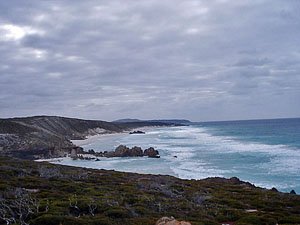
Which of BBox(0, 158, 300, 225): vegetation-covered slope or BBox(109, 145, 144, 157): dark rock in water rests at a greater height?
BBox(0, 158, 300, 225): vegetation-covered slope

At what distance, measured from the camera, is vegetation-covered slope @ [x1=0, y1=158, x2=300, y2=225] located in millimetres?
13789

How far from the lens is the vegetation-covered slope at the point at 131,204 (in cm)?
1379

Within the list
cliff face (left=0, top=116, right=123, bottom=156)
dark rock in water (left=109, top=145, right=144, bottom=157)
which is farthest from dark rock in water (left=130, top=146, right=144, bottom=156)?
cliff face (left=0, top=116, right=123, bottom=156)

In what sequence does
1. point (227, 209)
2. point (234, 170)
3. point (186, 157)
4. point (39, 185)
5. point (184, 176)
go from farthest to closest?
point (186, 157), point (234, 170), point (184, 176), point (39, 185), point (227, 209)

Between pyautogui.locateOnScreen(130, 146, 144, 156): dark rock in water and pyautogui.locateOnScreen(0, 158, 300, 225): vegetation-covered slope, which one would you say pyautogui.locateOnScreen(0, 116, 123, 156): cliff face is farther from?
pyautogui.locateOnScreen(0, 158, 300, 225): vegetation-covered slope

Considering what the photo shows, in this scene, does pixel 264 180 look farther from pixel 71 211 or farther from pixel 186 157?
pixel 71 211

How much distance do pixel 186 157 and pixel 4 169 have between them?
1200 inches

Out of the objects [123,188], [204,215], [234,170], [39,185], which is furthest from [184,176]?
[204,215]

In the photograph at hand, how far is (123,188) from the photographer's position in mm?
22375

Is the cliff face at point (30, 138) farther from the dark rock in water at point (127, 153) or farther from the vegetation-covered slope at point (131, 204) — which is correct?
the vegetation-covered slope at point (131, 204)

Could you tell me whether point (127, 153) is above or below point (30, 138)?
below

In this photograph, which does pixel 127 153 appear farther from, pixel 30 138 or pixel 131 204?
pixel 131 204

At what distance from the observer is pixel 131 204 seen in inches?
669

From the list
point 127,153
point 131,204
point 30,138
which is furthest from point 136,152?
point 131,204
